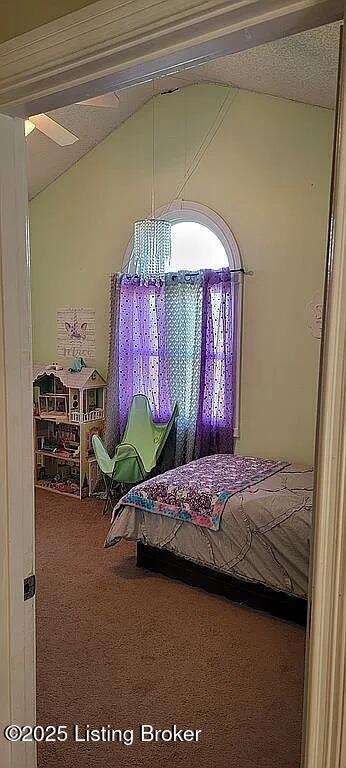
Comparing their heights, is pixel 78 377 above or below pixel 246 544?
above

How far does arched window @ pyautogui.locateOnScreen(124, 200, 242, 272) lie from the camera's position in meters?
4.41

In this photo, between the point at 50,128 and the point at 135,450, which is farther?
the point at 135,450

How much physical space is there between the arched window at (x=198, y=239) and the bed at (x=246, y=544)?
1819mm

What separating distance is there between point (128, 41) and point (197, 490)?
2729 mm

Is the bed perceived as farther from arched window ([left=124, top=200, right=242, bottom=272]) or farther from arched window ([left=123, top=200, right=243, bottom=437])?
arched window ([left=124, top=200, right=242, bottom=272])

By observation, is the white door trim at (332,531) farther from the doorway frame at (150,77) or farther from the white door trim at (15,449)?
the white door trim at (15,449)

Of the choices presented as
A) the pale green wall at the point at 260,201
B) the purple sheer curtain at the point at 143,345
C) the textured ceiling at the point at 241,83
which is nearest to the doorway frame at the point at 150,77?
the textured ceiling at the point at 241,83

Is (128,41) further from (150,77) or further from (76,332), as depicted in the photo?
(76,332)

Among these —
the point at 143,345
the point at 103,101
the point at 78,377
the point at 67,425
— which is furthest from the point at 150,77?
the point at 67,425

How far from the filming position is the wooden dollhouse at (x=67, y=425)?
503 centimetres

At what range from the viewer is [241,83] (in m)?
3.81

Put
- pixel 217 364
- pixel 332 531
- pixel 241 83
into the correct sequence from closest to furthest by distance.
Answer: pixel 332 531, pixel 241 83, pixel 217 364

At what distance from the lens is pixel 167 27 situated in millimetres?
881

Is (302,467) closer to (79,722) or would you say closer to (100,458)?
(100,458)
